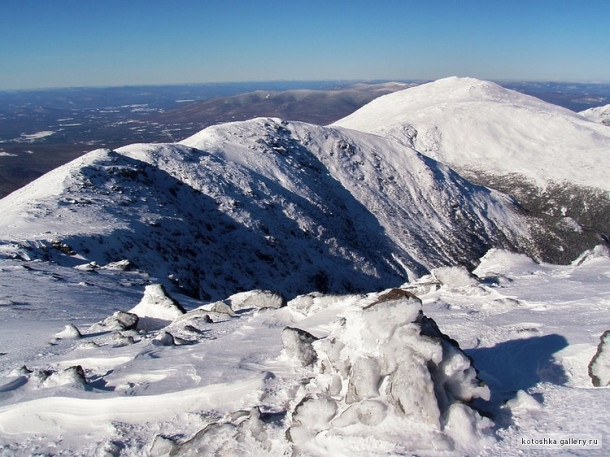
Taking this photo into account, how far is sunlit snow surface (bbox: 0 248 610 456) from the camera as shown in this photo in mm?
5996

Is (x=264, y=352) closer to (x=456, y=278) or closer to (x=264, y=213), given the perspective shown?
(x=456, y=278)

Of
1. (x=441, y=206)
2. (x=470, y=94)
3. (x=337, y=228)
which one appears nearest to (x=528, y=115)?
(x=470, y=94)

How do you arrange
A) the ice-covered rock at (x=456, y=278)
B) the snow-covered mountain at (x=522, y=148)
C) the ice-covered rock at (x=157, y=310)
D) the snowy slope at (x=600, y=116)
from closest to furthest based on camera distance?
the ice-covered rock at (x=456, y=278) → the ice-covered rock at (x=157, y=310) → the snow-covered mountain at (x=522, y=148) → the snowy slope at (x=600, y=116)

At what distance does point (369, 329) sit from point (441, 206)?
68.6 meters

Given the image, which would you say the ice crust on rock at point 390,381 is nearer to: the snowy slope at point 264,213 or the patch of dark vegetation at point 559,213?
the snowy slope at point 264,213

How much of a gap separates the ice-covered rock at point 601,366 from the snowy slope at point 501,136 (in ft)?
302

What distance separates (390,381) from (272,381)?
240cm

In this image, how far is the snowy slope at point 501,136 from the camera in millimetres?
93188

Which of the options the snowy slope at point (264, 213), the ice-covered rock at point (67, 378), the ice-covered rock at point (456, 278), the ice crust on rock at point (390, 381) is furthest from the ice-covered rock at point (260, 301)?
the snowy slope at point (264, 213)

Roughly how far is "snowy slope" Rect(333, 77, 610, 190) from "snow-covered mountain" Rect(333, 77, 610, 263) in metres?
0.19

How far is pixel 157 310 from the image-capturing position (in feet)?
50.0

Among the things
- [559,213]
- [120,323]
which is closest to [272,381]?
[120,323]

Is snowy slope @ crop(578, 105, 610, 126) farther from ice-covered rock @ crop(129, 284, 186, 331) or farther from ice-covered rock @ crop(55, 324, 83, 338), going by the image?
ice-covered rock @ crop(55, 324, 83, 338)

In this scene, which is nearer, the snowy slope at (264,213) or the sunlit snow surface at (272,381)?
the sunlit snow surface at (272,381)
